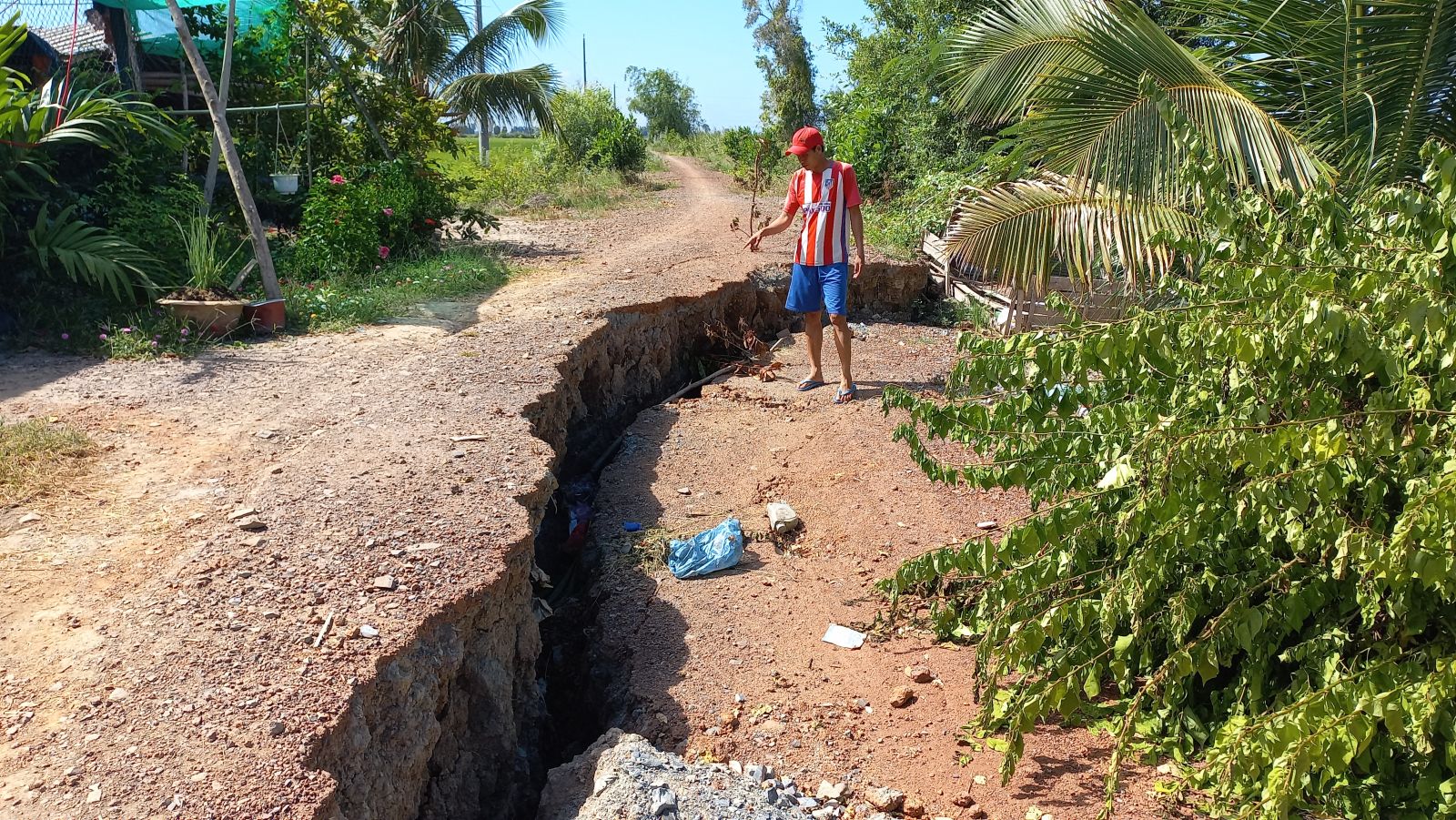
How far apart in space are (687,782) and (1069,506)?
4.67 feet

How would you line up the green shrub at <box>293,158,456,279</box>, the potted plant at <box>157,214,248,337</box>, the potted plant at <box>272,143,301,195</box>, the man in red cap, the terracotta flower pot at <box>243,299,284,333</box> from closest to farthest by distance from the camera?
the man in red cap → the potted plant at <box>157,214,248,337</box> → the terracotta flower pot at <box>243,299,284,333</box> → the green shrub at <box>293,158,456,279</box> → the potted plant at <box>272,143,301,195</box>

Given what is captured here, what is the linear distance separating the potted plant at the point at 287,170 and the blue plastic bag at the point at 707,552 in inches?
233

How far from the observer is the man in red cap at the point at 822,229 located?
241 inches

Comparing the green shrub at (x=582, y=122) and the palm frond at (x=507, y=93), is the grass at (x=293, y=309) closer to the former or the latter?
the palm frond at (x=507, y=93)

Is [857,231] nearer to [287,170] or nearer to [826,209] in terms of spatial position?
[826,209]

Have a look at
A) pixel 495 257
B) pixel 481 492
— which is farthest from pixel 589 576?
pixel 495 257

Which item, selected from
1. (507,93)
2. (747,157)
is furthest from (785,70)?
(507,93)

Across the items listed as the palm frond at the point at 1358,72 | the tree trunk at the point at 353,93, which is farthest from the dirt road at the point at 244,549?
the tree trunk at the point at 353,93

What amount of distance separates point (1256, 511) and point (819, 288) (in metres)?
3.89

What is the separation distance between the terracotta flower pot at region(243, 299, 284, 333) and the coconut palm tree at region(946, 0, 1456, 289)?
480 cm

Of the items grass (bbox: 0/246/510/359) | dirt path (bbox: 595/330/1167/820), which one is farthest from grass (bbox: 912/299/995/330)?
grass (bbox: 0/246/510/359)

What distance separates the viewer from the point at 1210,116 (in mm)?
3859

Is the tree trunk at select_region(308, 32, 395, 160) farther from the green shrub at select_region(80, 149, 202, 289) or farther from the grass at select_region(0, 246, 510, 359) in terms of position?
the green shrub at select_region(80, 149, 202, 289)

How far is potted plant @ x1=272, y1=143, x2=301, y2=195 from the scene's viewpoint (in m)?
8.79
